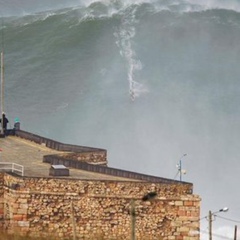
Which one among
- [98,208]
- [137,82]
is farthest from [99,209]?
[137,82]

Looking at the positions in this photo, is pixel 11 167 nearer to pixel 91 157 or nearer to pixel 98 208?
pixel 98 208

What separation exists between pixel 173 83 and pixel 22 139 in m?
46.8

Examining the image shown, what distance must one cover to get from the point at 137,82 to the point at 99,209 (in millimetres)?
59997

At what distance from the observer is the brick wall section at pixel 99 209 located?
164ft

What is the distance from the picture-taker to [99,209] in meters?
50.4

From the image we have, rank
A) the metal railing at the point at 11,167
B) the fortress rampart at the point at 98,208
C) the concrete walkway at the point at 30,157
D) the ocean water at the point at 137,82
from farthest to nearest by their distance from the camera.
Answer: the ocean water at the point at 137,82, the concrete walkway at the point at 30,157, the metal railing at the point at 11,167, the fortress rampart at the point at 98,208

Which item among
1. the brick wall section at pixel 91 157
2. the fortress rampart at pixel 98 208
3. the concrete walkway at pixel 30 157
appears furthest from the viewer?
the brick wall section at pixel 91 157

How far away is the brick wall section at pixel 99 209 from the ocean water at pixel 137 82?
88.1 feet

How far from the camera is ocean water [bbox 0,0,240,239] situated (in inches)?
3735

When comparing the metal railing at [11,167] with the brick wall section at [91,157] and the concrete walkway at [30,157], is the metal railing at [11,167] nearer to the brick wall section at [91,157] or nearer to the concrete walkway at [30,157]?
the concrete walkway at [30,157]

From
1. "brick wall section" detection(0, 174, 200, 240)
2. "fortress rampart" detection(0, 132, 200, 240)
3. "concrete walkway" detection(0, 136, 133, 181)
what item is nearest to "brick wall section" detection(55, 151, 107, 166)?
"concrete walkway" detection(0, 136, 133, 181)

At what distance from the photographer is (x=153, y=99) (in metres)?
106

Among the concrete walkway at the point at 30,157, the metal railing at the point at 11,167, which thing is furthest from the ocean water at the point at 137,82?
the metal railing at the point at 11,167

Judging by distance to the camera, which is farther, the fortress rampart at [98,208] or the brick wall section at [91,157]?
the brick wall section at [91,157]
